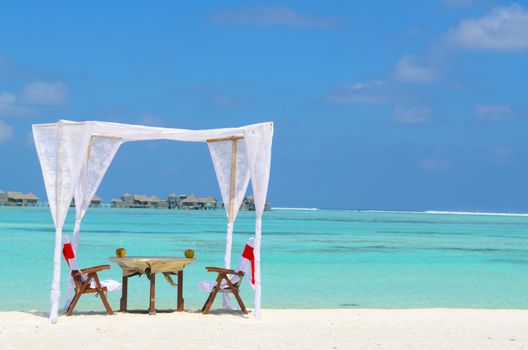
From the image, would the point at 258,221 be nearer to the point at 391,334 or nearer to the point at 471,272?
the point at 391,334

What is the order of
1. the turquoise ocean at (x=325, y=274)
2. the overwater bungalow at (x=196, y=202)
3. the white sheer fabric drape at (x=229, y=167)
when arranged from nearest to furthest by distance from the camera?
the white sheer fabric drape at (x=229, y=167)
the turquoise ocean at (x=325, y=274)
the overwater bungalow at (x=196, y=202)

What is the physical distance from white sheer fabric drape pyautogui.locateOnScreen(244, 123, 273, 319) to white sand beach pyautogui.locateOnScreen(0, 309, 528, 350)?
63 cm

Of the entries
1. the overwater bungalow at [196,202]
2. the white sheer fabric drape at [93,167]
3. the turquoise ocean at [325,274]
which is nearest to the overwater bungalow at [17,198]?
the overwater bungalow at [196,202]

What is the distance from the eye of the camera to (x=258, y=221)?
7789 millimetres

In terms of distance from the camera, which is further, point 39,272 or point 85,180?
point 39,272

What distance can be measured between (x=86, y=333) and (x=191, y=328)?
925mm

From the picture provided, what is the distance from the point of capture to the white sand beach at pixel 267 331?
261 inches

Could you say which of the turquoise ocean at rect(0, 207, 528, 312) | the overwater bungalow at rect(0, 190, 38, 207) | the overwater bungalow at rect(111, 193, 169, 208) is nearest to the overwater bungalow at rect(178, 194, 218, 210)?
the overwater bungalow at rect(111, 193, 169, 208)

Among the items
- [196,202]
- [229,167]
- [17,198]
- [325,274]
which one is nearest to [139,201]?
[196,202]

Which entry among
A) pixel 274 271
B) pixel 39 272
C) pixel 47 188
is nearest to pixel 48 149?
pixel 47 188

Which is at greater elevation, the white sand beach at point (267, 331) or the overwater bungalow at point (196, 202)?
the overwater bungalow at point (196, 202)

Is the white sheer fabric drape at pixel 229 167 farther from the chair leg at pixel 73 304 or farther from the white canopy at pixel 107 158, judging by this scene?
the chair leg at pixel 73 304

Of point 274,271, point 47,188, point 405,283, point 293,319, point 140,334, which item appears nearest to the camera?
point 140,334

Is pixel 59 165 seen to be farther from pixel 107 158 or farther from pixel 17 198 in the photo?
pixel 17 198
